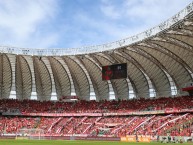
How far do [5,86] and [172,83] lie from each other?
4263 centimetres

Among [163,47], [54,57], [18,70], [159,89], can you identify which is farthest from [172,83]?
[18,70]

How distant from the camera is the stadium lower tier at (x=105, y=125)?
197 ft

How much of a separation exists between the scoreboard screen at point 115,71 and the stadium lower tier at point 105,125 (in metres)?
11.5

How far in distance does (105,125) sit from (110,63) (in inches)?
561

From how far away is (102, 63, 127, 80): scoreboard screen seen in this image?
61875 mm

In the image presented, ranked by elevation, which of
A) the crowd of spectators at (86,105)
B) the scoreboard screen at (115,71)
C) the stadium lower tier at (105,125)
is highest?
the scoreboard screen at (115,71)

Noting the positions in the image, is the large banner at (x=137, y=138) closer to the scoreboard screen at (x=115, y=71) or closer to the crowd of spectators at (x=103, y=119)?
the crowd of spectators at (x=103, y=119)

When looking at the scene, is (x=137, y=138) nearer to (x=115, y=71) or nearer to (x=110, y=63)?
(x=115, y=71)

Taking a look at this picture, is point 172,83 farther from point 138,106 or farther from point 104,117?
point 104,117

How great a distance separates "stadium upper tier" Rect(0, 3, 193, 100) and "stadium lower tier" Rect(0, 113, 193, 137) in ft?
29.1

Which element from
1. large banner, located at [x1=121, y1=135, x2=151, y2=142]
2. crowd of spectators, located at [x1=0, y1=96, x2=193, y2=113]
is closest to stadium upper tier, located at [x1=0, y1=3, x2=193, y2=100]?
crowd of spectators, located at [x1=0, y1=96, x2=193, y2=113]

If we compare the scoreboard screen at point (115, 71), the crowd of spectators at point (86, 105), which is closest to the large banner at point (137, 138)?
the scoreboard screen at point (115, 71)

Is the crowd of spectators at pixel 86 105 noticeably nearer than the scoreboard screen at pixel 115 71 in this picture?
No

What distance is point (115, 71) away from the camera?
63.1 meters
